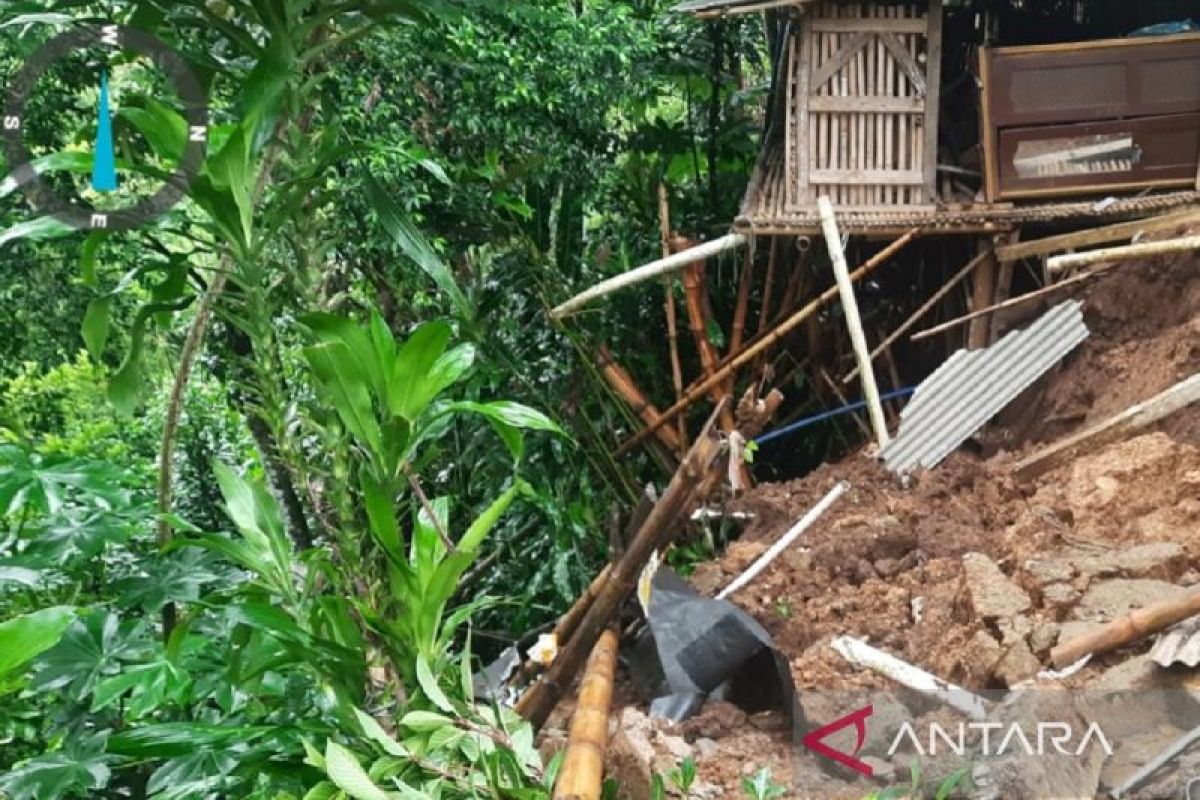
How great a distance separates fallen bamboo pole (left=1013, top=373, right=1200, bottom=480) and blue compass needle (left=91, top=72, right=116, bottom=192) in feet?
13.6

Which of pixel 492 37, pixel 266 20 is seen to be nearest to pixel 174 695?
pixel 266 20

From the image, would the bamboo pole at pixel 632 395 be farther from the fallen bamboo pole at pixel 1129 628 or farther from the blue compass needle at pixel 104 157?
the blue compass needle at pixel 104 157

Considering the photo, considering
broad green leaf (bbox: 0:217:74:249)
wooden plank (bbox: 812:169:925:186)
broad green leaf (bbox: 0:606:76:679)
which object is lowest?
broad green leaf (bbox: 0:606:76:679)

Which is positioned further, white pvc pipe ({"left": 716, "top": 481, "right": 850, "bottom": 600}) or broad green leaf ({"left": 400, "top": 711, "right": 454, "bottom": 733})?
white pvc pipe ({"left": 716, "top": 481, "right": 850, "bottom": 600})

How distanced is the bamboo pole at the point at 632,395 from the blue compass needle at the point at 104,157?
186 inches

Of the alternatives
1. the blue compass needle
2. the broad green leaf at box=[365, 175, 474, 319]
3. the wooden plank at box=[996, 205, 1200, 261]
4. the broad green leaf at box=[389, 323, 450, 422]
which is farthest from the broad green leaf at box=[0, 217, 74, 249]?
the wooden plank at box=[996, 205, 1200, 261]

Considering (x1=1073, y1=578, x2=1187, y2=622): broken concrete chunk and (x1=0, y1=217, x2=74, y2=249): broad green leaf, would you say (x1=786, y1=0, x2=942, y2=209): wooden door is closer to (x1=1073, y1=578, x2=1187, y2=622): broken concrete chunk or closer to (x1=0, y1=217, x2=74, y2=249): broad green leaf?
(x1=1073, y1=578, x2=1187, y2=622): broken concrete chunk

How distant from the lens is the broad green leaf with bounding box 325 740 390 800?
2.05 meters

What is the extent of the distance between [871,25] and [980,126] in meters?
0.88

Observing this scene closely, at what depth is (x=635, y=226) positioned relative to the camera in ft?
26.4

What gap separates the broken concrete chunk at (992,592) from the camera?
365 cm

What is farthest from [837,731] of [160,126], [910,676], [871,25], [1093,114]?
[871,25]

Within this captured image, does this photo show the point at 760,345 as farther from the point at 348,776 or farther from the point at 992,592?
the point at 348,776

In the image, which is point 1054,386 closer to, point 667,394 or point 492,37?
point 667,394
